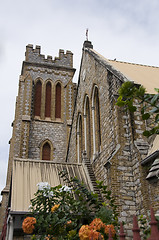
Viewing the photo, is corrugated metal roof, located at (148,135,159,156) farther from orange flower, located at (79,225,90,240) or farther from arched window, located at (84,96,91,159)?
arched window, located at (84,96,91,159)

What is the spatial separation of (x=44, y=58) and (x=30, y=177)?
1972 centimetres

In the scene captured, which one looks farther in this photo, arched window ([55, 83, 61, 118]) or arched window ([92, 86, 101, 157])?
arched window ([55, 83, 61, 118])

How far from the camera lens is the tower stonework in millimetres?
23875

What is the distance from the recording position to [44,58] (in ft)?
92.8

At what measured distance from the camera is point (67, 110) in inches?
1044

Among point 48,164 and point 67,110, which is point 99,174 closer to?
point 48,164

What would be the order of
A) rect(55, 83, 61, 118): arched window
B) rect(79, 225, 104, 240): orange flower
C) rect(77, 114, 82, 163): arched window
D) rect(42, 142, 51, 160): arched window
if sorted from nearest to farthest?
rect(79, 225, 104, 240): orange flower → rect(77, 114, 82, 163): arched window → rect(42, 142, 51, 160): arched window → rect(55, 83, 61, 118): arched window

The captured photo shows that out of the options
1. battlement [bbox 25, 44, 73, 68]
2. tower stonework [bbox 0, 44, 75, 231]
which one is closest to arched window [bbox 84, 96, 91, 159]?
tower stonework [bbox 0, 44, 75, 231]

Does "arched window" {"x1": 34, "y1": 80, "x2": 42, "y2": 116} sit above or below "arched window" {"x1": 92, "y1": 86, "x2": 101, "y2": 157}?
above

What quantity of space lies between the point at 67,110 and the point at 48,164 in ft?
49.7

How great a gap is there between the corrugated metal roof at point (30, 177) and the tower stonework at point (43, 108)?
11.2 meters

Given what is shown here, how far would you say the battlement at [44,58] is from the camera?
2795 cm

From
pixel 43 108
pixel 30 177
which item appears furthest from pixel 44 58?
pixel 30 177

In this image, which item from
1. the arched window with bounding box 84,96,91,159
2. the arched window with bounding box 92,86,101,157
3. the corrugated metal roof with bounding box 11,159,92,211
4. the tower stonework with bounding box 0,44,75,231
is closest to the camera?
the corrugated metal roof with bounding box 11,159,92,211
